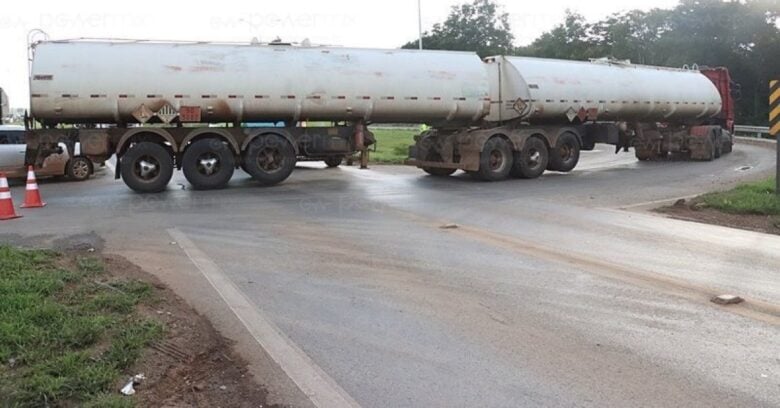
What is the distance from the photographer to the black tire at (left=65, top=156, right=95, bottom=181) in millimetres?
17928

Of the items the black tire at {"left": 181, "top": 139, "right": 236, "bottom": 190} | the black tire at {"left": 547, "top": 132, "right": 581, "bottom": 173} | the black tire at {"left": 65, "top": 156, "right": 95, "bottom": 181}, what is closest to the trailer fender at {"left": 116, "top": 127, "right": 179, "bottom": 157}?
the black tire at {"left": 181, "top": 139, "right": 236, "bottom": 190}

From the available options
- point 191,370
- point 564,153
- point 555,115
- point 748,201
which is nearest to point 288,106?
point 555,115

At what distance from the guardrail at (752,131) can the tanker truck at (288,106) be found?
17535mm

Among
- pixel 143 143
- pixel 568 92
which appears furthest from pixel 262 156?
pixel 568 92

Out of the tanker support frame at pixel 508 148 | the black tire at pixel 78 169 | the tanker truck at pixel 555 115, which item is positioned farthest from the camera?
the black tire at pixel 78 169

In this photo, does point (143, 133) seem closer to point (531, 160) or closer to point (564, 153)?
point (531, 160)

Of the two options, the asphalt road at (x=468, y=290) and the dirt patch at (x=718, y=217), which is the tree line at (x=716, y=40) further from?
the asphalt road at (x=468, y=290)

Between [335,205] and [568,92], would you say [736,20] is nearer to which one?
[568,92]

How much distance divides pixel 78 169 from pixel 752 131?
3129 centimetres

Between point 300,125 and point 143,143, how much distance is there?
364 centimetres

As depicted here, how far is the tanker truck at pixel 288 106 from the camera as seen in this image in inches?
544

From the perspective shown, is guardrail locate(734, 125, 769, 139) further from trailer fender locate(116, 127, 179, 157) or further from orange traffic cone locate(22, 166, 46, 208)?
orange traffic cone locate(22, 166, 46, 208)

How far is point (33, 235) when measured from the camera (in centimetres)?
920

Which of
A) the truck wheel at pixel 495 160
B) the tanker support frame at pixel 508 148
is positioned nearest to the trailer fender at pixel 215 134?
the tanker support frame at pixel 508 148
